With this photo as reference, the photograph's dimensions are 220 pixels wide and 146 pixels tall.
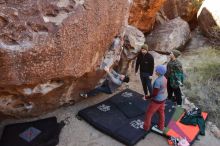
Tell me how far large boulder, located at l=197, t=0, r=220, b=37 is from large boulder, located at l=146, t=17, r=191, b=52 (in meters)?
0.65

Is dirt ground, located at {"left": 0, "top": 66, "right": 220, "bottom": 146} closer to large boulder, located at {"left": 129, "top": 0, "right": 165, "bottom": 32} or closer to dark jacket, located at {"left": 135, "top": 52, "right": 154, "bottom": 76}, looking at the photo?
dark jacket, located at {"left": 135, "top": 52, "right": 154, "bottom": 76}

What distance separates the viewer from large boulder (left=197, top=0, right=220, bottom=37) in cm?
1117

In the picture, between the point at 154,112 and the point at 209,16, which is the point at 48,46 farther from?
the point at 209,16

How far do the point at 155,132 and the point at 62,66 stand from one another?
2.43 m

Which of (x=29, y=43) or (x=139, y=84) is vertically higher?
(x=29, y=43)

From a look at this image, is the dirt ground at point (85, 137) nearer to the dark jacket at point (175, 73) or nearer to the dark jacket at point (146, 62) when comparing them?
the dark jacket at point (175, 73)

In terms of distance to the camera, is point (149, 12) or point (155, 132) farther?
point (149, 12)

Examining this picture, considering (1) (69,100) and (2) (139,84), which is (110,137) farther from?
(2) (139,84)

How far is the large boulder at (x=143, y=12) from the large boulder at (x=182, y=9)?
1.75 meters

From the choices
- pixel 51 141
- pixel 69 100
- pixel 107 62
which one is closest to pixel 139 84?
pixel 107 62

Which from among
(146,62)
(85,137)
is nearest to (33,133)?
(85,137)

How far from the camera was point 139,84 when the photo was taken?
28.6ft

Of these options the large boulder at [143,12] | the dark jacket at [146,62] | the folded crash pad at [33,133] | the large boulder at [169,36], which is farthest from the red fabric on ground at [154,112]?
the large boulder at [143,12]

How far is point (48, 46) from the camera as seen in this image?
5367mm
